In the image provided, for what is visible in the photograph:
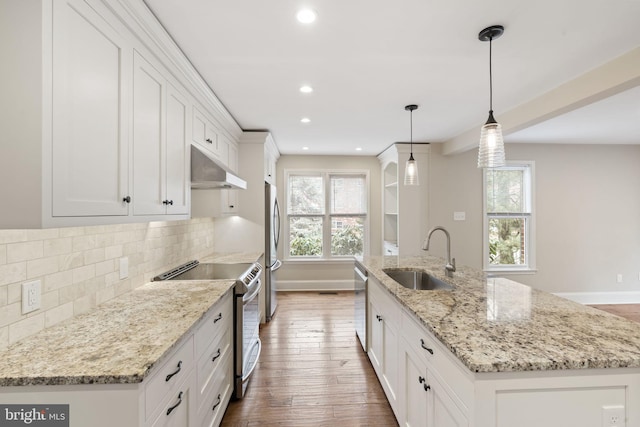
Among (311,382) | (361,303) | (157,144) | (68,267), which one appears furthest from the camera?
(361,303)

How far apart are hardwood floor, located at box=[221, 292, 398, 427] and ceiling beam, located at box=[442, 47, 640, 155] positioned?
9.11 ft

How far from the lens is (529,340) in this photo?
1.19 m

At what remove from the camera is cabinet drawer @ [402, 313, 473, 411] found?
1.10 meters

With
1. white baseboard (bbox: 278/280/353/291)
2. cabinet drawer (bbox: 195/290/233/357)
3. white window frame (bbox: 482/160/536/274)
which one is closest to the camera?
cabinet drawer (bbox: 195/290/233/357)

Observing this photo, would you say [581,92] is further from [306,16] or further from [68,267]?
[68,267]

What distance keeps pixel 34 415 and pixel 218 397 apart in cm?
109

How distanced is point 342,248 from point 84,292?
4.38 m

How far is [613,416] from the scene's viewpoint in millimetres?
1065

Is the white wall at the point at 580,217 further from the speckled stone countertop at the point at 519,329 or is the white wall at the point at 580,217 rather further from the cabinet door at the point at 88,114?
the cabinet door at the point at 88,114

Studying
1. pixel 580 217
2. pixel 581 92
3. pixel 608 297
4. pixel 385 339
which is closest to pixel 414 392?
pixel 385 339

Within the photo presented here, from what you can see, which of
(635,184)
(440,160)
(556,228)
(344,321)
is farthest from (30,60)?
(635,184)

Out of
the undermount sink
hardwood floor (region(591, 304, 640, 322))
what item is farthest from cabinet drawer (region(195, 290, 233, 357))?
hardwood floor (region(591, 304, 640, 322))

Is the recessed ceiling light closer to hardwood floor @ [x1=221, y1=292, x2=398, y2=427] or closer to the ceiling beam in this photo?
the ceiling beam

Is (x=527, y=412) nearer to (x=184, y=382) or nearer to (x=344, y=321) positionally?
(x=184, y=382)
